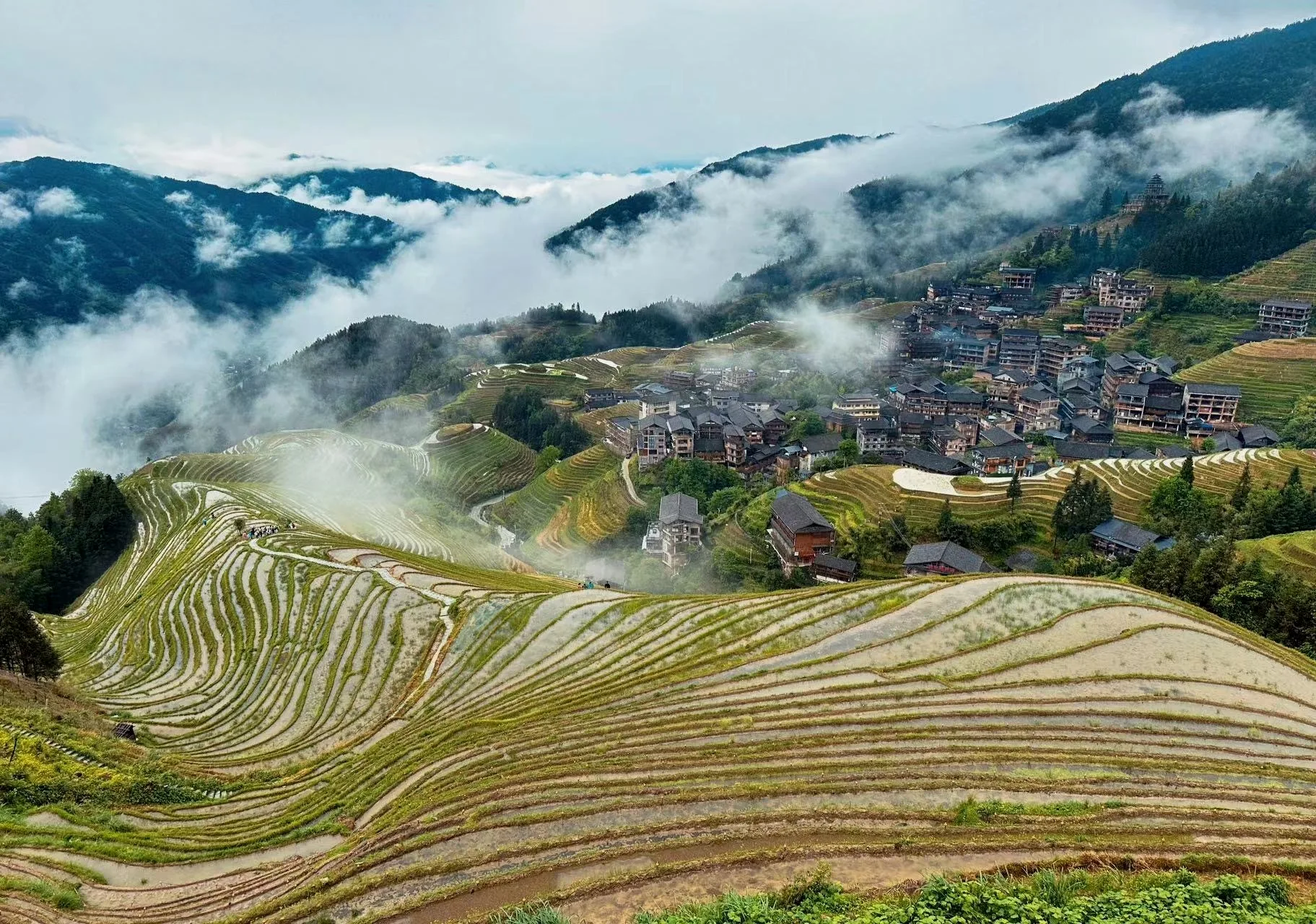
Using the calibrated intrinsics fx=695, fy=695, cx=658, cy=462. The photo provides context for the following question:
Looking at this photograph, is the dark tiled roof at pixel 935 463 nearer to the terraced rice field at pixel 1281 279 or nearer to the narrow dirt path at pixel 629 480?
the narrow dirt path at pixel 629 480

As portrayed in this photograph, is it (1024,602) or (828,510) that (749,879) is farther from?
(828,510)

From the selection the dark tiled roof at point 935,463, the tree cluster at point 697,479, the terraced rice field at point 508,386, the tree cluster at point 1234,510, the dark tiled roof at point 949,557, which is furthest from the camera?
the terraced rice field at point 508,386

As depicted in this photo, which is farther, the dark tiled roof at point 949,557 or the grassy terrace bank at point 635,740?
the dark tiled roof at point 949,557

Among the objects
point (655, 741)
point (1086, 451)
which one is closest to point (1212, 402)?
point (1086, 451)

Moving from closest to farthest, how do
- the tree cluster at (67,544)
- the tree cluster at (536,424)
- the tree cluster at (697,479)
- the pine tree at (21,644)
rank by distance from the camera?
1. the pine tree at (21,644)
2. the tree cluster at (67,544)
3. the tree cluster at (697,479)
4. the tree cluster at (536,424)

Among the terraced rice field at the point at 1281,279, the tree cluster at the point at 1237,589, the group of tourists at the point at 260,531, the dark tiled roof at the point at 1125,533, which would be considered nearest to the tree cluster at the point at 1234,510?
the dark tiled roof at the point at 1125,533

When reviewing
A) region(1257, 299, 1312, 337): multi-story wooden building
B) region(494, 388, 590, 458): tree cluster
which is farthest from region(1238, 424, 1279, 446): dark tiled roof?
region(494, 388, 590, 458): tree cluster

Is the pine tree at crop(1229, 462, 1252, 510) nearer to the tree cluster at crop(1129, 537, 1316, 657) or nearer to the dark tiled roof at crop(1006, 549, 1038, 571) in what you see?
the dark tiled roof at crop(1006, 549, 1038, 571)
